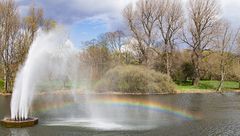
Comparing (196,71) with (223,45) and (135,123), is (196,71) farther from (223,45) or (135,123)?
(135,123)

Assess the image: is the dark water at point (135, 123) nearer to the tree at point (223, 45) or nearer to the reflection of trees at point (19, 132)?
the reflection of trees at point (19, 132)

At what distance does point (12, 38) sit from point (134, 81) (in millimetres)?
21142

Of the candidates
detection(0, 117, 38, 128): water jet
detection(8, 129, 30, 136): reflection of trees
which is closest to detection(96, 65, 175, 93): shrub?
detection(0, 117, 38, 128): water jet

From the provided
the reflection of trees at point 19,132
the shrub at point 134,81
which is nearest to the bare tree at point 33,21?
the shrub at point 134,81

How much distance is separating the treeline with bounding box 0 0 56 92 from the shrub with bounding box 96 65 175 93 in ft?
45.8

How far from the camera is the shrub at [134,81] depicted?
56.3 m

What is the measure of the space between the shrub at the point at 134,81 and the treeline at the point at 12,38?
14.0 meters

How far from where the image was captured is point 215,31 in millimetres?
66625

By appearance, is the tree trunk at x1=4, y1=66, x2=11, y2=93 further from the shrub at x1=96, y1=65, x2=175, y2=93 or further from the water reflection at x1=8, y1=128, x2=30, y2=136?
the water reflection at x1=8, y1=128, x2=30, y2=136

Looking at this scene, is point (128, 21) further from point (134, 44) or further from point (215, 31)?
point (215, 31)

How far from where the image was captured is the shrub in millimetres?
56344

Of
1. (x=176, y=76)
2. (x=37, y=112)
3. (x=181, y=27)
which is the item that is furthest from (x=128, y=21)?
(x=37, y=112)

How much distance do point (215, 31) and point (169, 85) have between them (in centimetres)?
1704

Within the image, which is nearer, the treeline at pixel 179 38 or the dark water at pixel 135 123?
the dark water at pixel 135 123
